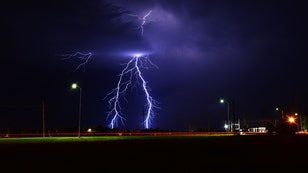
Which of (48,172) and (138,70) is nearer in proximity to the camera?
(48,172)

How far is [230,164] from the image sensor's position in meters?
12.7

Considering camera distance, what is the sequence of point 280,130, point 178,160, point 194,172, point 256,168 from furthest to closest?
point 280,130
point 178,160
point 256,168
point 194,172

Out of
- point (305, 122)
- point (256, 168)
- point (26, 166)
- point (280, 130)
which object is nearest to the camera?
point (256, 168)

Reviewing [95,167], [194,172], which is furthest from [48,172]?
[194,172]

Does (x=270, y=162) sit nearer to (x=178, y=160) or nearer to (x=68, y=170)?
(x=178, y=160)

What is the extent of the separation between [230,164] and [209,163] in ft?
2.02

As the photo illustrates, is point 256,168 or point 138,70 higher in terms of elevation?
point 138,70

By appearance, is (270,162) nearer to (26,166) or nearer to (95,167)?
(95,167)

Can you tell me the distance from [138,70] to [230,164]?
125 feet

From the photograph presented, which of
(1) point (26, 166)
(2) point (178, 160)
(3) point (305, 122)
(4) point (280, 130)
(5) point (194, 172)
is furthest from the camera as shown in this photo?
(3) point (305, 122)

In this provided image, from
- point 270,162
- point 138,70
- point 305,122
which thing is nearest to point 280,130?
point 138,70

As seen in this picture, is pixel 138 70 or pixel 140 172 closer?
pixel 140 172

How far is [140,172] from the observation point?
10875mm

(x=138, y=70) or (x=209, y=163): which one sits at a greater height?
(x=138, y=70)
